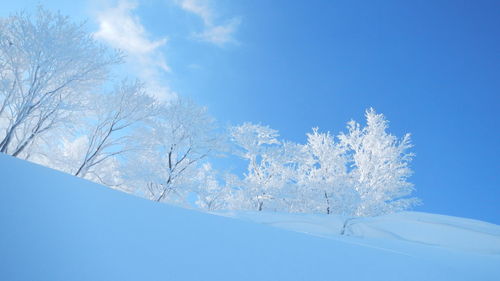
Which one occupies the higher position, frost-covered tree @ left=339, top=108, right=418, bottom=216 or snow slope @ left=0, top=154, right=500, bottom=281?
frost-covered tree @ left=339, top=108, right=418, bottom=216

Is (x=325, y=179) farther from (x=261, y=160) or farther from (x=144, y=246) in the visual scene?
(x=144, y=246)

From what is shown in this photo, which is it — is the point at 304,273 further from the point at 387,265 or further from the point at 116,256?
the point at 116,256

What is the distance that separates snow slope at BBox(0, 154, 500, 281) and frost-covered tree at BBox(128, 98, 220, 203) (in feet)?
38.3

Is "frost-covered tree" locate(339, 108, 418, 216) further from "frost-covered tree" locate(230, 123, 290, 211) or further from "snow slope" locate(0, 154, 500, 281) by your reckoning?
"snow slope" locate(0, 154, 500, 281)

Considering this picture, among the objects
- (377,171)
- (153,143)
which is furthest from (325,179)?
(153,143)

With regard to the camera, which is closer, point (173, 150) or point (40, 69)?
point (40, 69)

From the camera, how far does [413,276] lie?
4.42ft

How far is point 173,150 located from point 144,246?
13.4 m

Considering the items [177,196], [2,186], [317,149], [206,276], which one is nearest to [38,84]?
[177,196]

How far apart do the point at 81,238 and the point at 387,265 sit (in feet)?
5.05

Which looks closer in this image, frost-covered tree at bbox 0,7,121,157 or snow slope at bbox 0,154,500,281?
snow slope at bbox 0,154,500,281

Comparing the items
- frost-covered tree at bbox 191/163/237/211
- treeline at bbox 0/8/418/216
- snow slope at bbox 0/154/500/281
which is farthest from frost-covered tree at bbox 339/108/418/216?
snow slope at bbox 0/154/500/281

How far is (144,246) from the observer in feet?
3.71

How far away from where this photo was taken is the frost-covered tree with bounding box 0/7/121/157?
10.6 meters
